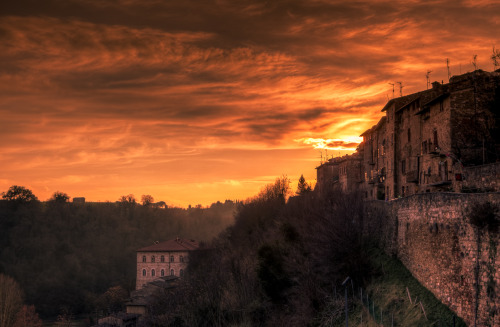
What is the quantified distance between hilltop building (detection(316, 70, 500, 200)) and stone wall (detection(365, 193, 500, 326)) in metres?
3.26

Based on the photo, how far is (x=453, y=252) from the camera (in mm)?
19953

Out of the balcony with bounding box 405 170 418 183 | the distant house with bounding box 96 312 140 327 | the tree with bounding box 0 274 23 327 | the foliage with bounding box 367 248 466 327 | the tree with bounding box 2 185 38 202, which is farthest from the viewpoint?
the tree with bounding box 2 185 38 202

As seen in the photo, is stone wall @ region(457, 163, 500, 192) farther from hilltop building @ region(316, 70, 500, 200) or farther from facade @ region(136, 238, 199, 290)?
facade @ region(136, 238, 199, 290)

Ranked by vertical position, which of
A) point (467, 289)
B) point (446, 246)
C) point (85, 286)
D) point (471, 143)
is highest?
point (471, 143)

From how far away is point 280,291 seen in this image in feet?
122

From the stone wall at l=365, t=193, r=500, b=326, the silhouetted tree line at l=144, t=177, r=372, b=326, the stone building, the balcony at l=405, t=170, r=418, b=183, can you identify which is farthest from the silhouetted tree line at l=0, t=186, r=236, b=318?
the stone wall at l=365, t=193, r=500, b=326

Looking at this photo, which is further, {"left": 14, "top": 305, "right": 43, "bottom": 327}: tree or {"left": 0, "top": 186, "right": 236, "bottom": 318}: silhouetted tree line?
{"left": 0, "top": 186, "right": 236, "bottom": 318}: silhouetted tree line

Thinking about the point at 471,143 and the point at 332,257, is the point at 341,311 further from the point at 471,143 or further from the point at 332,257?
the point at 471,143

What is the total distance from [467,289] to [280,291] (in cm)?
2058

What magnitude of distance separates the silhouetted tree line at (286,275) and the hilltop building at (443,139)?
23.2 feet

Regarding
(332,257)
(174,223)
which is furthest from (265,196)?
(174,223)

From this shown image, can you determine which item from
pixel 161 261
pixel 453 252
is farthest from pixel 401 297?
pixel 161 261

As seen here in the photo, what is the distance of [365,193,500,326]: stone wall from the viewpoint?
16.7m

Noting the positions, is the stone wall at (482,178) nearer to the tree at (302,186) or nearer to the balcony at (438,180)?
the balcony at (438,180)
